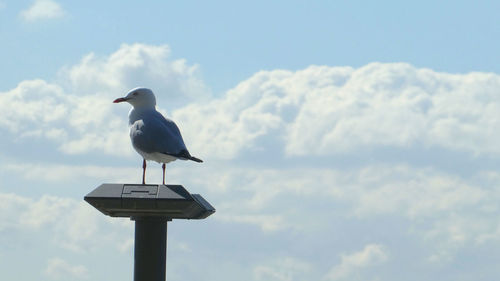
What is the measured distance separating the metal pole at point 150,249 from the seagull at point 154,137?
2737mm

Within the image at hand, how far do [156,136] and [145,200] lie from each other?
4.35m

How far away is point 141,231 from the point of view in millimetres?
16344

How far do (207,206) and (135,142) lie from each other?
13.3 ft

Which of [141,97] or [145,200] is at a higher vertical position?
[141,97]

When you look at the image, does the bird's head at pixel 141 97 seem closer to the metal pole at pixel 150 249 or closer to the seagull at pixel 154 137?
the seagull at pixel 154 137

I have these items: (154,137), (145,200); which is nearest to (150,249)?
(145,200)

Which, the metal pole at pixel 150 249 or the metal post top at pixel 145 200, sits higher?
the metal post top at pixel 145 200

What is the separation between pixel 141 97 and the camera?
21109 mm

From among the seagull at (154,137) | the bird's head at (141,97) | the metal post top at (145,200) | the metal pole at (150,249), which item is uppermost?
the bird's head at (141,97)

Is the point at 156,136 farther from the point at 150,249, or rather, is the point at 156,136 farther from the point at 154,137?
the point at 150,249

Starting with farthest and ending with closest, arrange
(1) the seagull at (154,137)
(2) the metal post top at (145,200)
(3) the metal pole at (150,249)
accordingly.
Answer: (1) the seagull at (154,137), (3) the metal pole at (150,249), (2) the metal post top at (145,200)

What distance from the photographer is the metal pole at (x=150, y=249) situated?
16.3 meters

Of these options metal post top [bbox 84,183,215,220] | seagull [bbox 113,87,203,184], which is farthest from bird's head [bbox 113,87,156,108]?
metal post top [bbox 84,183,215,220]

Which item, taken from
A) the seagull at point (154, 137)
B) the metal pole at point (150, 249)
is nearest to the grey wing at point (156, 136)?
the seagull at point (154, 137)
